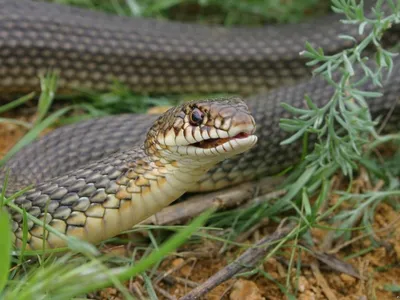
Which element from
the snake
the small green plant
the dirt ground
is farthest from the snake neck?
the small green plant

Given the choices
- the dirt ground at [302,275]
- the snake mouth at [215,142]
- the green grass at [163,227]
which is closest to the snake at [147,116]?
the snake mouth at [215,142]

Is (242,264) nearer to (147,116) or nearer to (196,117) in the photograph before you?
(196,117)

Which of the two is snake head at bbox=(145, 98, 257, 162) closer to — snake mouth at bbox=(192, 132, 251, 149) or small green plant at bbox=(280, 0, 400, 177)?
snake mouth at bbox=(192, 132, 251, 149)

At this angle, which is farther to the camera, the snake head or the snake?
the snake

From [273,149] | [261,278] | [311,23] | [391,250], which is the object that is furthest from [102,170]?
[311,23]

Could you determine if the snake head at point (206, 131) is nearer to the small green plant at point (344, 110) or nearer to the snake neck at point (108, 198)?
the snake neck at point (108, 198)

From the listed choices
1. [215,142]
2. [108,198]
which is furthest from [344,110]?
[108,198]
